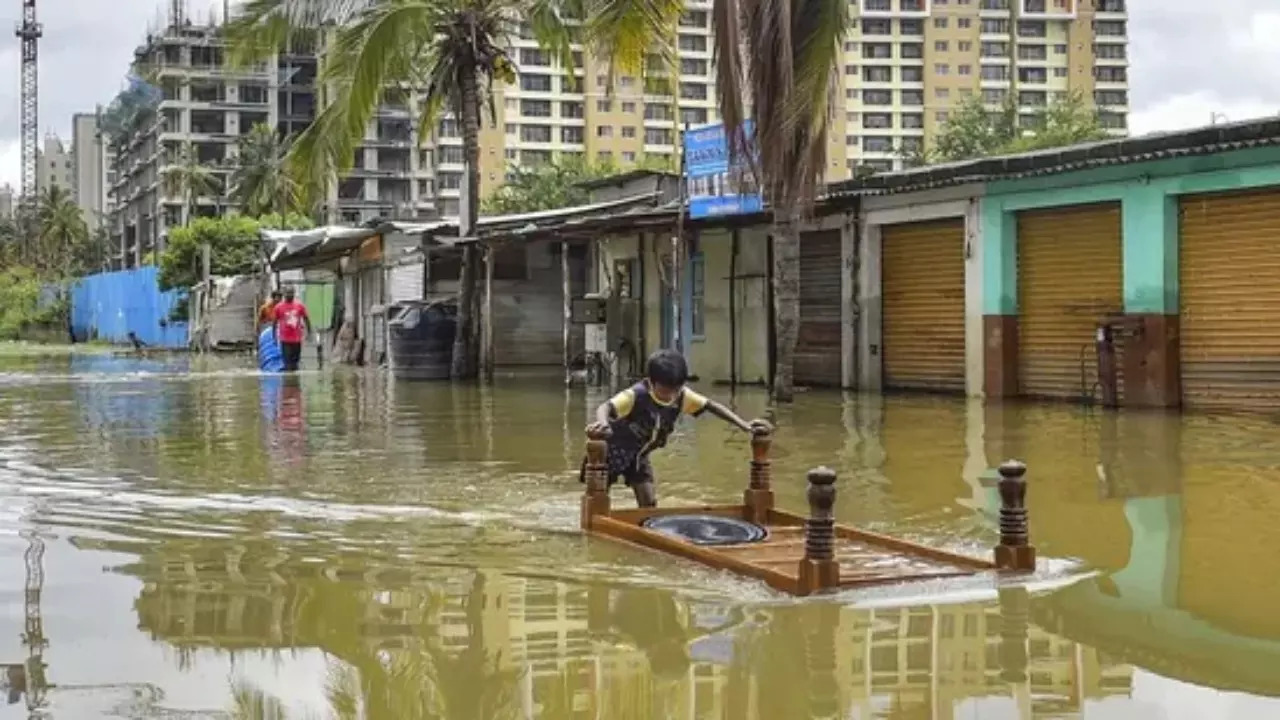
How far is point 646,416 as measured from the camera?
320 inches

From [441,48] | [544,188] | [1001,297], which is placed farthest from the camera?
[544,188]

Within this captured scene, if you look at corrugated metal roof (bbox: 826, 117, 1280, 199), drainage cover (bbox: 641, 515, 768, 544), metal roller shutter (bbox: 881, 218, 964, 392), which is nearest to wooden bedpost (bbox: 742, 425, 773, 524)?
drainage cover (bbox: 641, 515, 768, 544)

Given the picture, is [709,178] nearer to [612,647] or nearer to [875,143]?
[612,647]

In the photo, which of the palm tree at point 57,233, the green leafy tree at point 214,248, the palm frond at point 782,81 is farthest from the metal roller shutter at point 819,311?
the palm tree at point 57,233

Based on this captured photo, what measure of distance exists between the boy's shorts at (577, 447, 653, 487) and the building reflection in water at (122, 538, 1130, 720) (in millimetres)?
1581

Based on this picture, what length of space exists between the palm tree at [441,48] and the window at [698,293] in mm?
3915

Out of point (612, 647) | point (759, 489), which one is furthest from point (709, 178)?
point (612, 647)

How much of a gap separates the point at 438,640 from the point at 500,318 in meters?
26.0

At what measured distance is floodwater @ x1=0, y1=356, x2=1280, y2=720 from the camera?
475cm

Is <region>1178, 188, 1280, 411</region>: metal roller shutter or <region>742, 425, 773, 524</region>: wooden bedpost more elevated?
<region>1178, 188, 1280, 411</region>: metal roller shutter

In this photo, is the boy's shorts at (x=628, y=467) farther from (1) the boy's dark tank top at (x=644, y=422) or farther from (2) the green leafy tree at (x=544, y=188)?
(2) the green leafy tree at (x=544, y=188)

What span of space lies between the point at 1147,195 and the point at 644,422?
10.5 metres

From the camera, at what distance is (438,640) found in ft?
18.0

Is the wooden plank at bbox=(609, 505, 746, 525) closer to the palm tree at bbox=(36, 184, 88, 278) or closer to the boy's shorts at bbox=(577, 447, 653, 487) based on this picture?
the boy's shorts at bbox=(577, 447, 653, 487)
